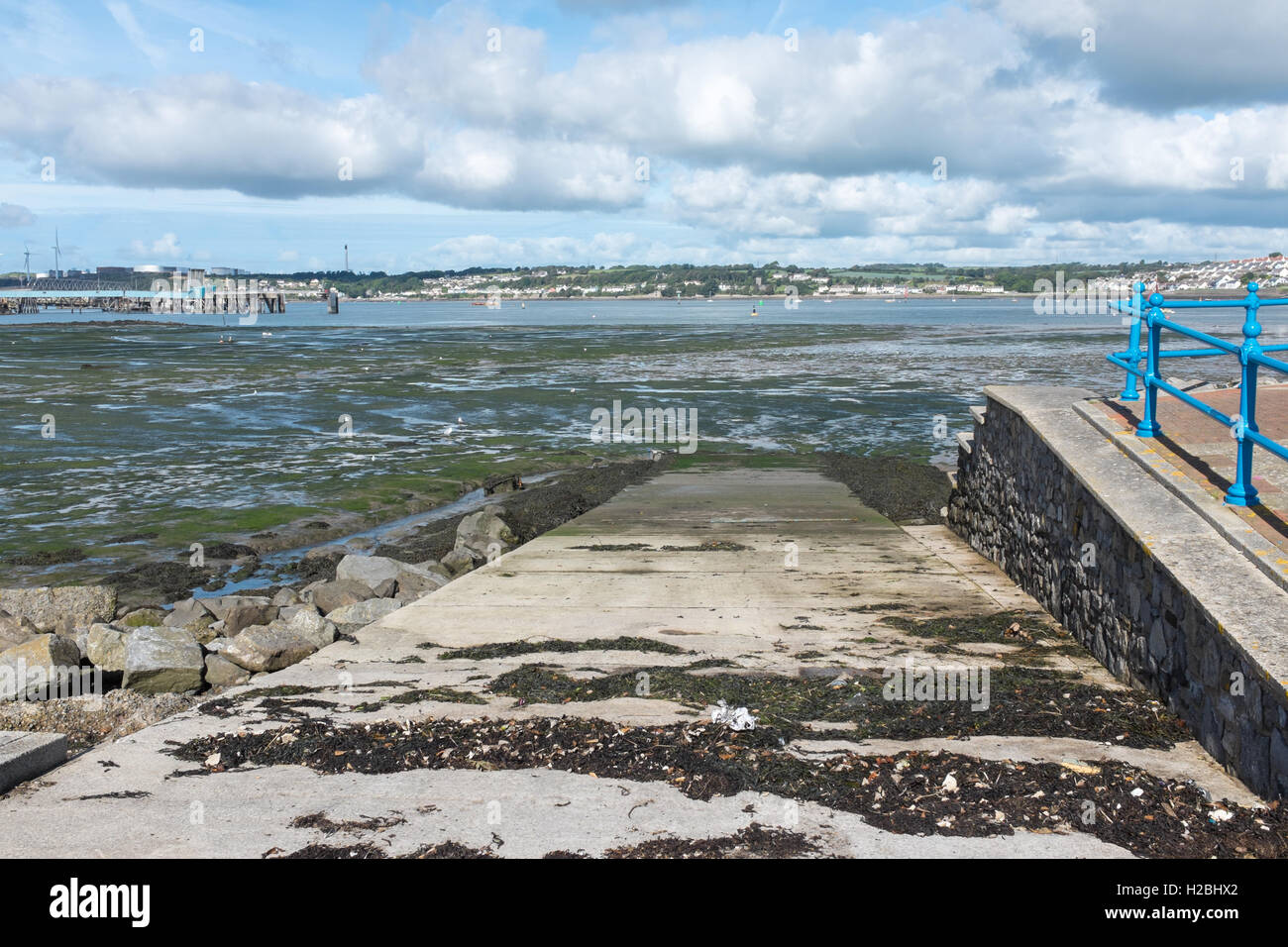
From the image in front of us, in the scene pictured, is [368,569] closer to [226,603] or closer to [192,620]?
[226,603]

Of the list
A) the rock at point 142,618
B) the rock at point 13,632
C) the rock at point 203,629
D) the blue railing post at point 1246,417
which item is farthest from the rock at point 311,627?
the blue railing post at point 1246,417

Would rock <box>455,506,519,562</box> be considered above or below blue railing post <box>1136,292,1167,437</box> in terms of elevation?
below

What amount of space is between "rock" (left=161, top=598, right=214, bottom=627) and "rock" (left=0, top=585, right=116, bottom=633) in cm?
66

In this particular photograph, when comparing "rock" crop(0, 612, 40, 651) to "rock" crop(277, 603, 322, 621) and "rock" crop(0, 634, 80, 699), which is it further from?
"rock" crop(277, 603, 322, 621)

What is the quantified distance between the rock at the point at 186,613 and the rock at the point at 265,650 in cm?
268

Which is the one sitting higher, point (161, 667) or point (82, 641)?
point (161, 667)

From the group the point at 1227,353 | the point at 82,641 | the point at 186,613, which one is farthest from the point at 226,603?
the point at 1227,353

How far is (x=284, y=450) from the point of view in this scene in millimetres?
23797

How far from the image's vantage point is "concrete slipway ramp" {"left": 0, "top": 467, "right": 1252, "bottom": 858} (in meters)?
4.23

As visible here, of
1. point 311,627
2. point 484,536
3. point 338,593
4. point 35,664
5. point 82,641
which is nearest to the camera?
point 35,664

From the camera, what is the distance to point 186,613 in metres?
10.7

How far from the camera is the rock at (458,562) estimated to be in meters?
12.8

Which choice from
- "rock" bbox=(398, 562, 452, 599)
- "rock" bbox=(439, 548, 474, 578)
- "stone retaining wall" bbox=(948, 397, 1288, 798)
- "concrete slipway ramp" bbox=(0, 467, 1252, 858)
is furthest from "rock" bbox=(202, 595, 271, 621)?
"stone retaining wall" bbox=(948, 397, 1288, 798)

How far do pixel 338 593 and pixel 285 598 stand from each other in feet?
3.04
